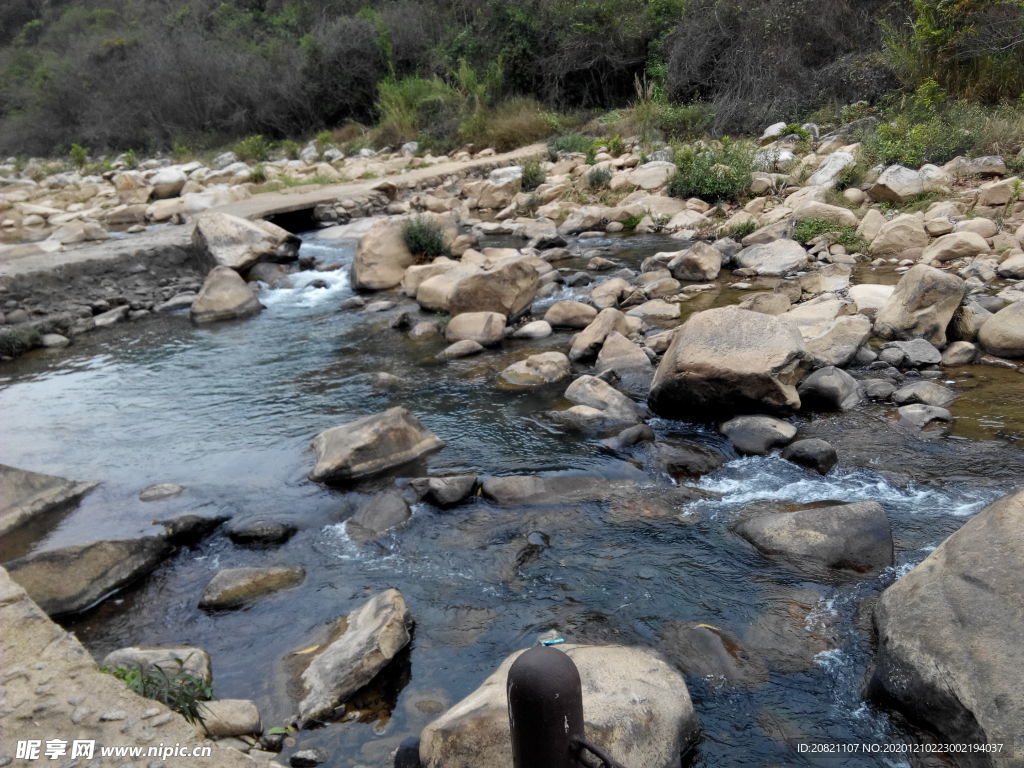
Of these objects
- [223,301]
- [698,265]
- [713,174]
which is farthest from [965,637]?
[713,174]

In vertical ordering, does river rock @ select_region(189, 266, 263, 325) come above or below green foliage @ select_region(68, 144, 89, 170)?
below

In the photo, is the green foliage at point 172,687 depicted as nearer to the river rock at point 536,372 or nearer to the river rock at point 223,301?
the river rock at point 536,372

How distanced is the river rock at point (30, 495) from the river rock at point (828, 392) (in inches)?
204

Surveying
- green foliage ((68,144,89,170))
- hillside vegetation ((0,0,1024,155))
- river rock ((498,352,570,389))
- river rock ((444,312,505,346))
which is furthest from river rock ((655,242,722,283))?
green foliage ((68,144,89,170))

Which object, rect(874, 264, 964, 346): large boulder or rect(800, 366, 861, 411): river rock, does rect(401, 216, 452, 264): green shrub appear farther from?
rect(800, 366, 861, 411): river rock

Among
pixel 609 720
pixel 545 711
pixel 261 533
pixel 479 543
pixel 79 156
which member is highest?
pixel 545 711

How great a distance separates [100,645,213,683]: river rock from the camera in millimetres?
3297

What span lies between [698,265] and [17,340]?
808cm

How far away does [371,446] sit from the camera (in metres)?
5.32

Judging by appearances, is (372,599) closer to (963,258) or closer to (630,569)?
(630,569)

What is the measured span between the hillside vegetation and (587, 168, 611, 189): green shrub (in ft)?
10.1

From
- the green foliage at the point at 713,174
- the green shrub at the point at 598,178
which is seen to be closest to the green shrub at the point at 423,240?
the green shrub at the point at 598,178

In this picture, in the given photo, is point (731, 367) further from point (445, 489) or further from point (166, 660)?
point (166, 660)

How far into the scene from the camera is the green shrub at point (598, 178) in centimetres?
1376
